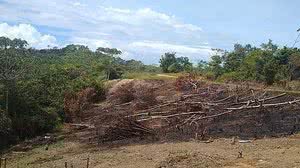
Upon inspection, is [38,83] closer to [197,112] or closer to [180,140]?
[197,112]

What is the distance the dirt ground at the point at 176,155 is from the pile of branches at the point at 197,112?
1.83 m

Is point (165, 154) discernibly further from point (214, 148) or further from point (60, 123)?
point (60, 123)

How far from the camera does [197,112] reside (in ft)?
81.2

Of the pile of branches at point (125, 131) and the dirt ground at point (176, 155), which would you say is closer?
the dirt ground at point (176, 155)

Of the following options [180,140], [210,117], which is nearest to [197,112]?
[210,117]

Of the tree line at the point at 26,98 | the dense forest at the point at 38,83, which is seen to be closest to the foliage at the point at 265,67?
the dense forest at the point at 38,83

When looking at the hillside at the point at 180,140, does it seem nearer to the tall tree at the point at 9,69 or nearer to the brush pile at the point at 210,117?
the brush pile at the point at 210,117

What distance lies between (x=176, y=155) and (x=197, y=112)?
8.79 meters

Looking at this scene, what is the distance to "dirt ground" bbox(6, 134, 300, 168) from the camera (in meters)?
14.4

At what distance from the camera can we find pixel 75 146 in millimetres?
21797

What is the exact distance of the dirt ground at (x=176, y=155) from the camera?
1438 centimetres

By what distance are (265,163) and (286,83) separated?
21115mm

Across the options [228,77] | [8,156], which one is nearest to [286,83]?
[228,77]

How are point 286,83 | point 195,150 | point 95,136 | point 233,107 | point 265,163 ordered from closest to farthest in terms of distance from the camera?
point 265,163, point 195,150, point 95,136, point 233,107, point 286,83
